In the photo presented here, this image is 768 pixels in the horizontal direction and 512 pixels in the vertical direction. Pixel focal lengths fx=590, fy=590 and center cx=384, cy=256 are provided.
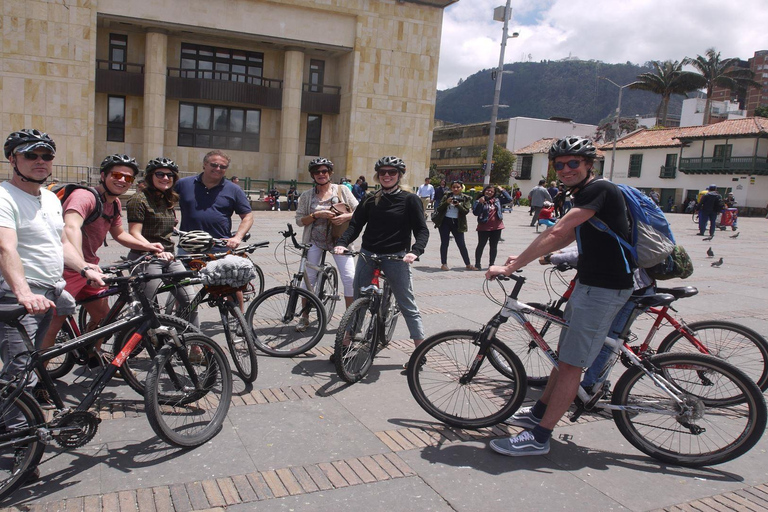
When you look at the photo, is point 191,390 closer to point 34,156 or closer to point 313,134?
point 34,156

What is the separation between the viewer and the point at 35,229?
11.1ft

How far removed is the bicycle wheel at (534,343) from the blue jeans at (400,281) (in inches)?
36.2

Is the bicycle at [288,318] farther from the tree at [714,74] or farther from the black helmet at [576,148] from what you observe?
the tree at [714,74]

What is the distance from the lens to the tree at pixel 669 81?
232 feet

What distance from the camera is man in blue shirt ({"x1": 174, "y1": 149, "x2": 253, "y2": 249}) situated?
5.52 metres

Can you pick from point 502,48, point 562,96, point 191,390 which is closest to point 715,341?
point 191,390

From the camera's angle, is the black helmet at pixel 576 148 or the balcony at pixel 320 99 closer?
the black helmet at pixel 576 148

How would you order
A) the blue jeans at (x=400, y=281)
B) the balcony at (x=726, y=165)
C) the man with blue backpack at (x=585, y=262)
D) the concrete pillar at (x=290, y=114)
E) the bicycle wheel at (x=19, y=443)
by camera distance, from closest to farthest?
the bicycle wheel at (x=19, y=443)
the man with blue backpack at (x=585, y=262)
the blue jeans at (x=400, y=281)
the concrete pillar at (x=290, y=114)
the balcony at (x=726, y=165)

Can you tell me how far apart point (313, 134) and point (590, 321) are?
32.7 metres

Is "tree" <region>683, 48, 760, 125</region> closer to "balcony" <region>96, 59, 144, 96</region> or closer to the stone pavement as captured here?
"balcony" <region>96, 59, 144, 96</region>

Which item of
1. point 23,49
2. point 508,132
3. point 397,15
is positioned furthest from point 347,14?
point 508,132

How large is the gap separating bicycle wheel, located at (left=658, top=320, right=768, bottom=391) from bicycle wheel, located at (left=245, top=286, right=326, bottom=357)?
3063 millimetres

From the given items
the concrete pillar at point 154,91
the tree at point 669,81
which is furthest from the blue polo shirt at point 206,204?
the tree at point 669,81

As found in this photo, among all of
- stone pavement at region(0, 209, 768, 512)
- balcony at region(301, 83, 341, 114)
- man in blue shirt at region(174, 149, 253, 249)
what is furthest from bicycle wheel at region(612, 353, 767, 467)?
balcony at region(301, 83, 341, 114)
